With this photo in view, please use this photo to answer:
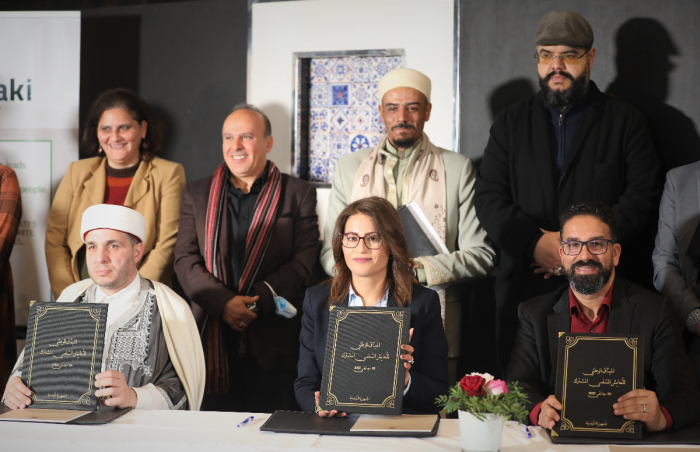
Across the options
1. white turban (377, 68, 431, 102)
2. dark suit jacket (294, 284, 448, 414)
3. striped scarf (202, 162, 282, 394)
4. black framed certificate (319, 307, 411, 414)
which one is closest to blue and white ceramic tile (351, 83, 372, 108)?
white turban (377, 68, 431, 102)

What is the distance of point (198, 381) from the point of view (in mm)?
2873

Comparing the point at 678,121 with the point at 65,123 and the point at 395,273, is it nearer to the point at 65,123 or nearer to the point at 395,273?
the point at 395,273

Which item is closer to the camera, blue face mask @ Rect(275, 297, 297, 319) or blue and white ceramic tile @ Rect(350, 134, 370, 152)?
blue face mask @ Rect(275, 297, 297, 319)

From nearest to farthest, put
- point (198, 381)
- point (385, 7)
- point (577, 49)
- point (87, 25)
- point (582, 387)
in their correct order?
point (582, 387) < point (198, 381) < point (577, 49) < point (385, 7) < point (87, 25)

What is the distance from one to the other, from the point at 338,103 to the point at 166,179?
1.26 metres

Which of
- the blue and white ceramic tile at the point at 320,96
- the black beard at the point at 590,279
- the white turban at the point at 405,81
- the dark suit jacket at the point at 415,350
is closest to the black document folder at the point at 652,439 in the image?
the dark suit jacket at the point at 415,350

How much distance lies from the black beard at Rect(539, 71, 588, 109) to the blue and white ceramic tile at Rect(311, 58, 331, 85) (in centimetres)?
161

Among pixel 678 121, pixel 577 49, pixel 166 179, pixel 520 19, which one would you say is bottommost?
pixel 166 179

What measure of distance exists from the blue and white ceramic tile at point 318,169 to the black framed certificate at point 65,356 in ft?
8.03

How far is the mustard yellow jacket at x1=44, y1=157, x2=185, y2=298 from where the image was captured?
394 centimetres

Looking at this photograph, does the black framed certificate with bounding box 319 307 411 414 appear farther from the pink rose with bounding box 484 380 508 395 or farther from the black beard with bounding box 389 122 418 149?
the black beard with bounding box 389 122 418 149

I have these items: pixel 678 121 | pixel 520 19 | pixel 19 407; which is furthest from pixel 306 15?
pixel 19 407

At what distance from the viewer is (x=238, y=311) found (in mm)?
3551

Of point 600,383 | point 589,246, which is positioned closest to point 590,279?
point 589,246
